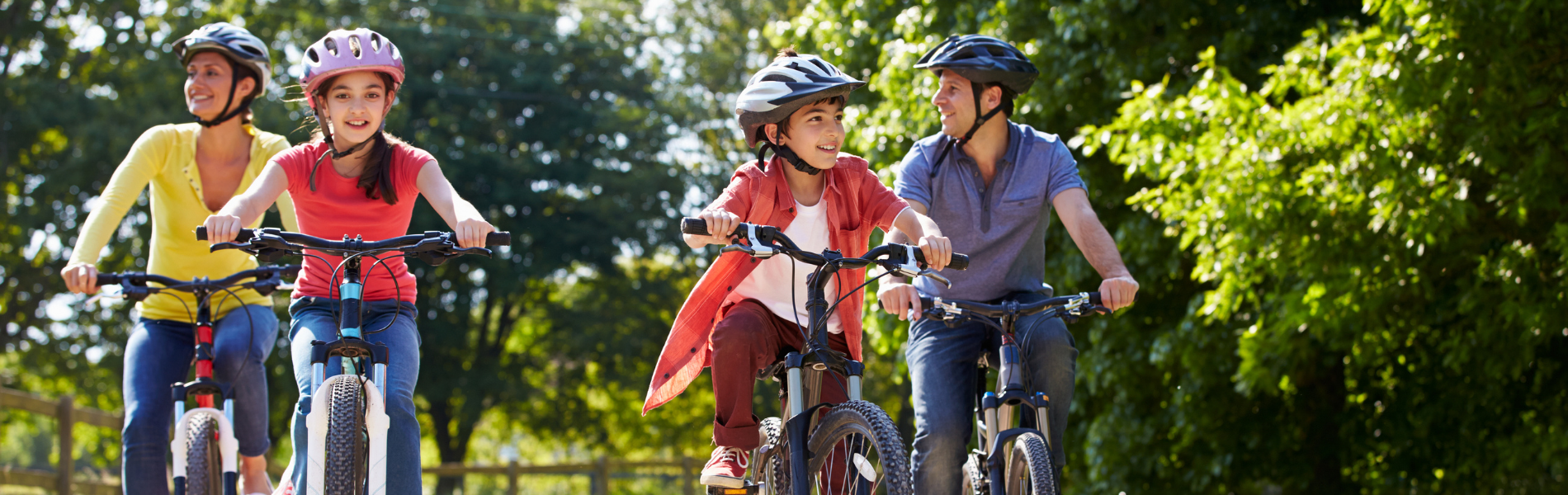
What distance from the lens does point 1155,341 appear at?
10.6m

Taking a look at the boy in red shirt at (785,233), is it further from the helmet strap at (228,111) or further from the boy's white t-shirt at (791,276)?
the helmet strap at (228,111)

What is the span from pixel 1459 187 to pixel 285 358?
18.4 m

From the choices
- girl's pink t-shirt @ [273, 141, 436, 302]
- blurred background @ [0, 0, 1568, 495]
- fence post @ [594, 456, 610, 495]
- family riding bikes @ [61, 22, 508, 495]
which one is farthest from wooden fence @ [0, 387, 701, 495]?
girl's pink t-shirt @ [273, 141, 436, 302]

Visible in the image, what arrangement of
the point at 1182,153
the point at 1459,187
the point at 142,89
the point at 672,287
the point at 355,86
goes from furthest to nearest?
the point at 672,287, the point at 142,89, the point at 1182,153, the point at 1459,187, the point at 355,86

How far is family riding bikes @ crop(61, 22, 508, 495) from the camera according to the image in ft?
12.0

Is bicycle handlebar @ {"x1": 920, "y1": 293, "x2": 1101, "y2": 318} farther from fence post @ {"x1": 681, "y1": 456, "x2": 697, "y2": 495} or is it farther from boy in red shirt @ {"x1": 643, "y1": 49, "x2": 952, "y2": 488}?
fence post @ {"x1": 681, "y1": 456, "x2": 697, "y2": 495}

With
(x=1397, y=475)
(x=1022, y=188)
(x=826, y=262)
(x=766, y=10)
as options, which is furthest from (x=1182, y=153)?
(x=766, y=10)

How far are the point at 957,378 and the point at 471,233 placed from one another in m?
1.71

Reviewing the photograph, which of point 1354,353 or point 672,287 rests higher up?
point 672,287

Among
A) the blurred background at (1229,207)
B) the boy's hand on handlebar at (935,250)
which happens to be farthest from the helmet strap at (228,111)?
the blurred background at (1229,207)

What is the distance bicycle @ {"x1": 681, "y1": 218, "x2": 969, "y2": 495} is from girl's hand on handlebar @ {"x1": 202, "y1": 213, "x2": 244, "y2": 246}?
3.96ft

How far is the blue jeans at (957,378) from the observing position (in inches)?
173

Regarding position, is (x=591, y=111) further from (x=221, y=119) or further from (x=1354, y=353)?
(x=221, y=119)

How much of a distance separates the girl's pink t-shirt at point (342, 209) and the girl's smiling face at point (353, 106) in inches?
5.4
